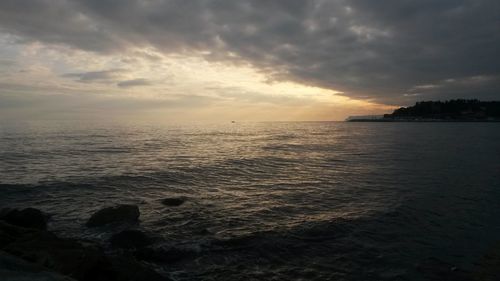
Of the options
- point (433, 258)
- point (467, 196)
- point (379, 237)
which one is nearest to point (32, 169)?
point (379, 237)

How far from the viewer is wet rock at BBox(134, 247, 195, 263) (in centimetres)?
1374

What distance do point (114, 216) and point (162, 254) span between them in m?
5.50

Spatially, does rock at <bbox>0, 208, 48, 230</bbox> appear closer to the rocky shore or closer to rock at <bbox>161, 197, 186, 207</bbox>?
the rocky shore

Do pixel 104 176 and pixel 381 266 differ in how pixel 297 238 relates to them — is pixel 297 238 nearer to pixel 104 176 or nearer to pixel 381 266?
pixel 381 266

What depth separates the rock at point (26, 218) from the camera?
54.6ft

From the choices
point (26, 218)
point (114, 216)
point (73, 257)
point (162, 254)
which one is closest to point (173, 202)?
point (114, 216)

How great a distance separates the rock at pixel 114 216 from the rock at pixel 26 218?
7.36 feet

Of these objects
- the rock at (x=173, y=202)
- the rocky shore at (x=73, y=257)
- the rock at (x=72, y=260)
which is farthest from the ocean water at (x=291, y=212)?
the rock at (x=72, y=260)

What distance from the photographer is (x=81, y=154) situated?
45719mm

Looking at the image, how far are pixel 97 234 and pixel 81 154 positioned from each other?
1302 inches

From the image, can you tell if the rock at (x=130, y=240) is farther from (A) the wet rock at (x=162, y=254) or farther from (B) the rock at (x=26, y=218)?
(B) the rock at (x=26, y=218)

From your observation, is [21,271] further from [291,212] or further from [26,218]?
[291,212]

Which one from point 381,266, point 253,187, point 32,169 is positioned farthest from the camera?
point 32,169

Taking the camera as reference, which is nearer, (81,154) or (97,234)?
(97,234)
